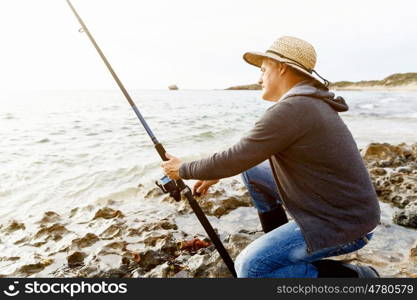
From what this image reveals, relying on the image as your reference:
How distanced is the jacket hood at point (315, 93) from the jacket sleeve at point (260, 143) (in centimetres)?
14

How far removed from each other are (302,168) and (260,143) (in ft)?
1.16

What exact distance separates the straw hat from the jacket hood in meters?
0.07

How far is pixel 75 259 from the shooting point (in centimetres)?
419

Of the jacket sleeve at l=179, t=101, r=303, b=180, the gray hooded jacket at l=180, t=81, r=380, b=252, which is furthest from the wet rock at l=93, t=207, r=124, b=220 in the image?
the gray hooded jacket at l=180, t=81, r=380, b=252

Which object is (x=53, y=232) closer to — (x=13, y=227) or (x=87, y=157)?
(x=13, y=227)

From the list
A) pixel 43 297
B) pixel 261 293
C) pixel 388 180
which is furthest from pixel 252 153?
pixel 388 180

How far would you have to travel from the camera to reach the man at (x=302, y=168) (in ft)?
7.06

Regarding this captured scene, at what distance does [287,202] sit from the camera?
242cm

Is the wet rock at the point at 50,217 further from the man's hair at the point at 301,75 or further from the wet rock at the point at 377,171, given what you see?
the wet rock at the point at 377,171

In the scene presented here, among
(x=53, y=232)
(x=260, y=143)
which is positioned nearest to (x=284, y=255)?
(x=260, y=143)

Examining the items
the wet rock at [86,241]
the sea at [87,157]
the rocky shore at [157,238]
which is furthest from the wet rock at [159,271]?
the sea at [87,157]

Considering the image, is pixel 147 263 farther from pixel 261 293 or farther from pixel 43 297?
pixel 261 293

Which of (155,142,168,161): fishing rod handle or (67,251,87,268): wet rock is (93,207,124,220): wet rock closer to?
(67,251,87,268): wet rock

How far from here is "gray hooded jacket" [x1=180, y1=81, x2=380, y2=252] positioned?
6.98 ft
